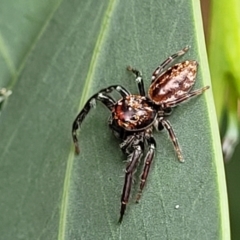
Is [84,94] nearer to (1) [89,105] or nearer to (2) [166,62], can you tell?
(1) [89,105]

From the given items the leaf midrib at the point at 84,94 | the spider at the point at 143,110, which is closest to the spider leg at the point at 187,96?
the spider at the point at 143,110

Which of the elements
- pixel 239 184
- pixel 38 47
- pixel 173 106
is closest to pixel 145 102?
pixel 173 106

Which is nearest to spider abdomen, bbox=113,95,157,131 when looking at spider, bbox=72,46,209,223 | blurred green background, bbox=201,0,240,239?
spider, bbox=72,46,209,223

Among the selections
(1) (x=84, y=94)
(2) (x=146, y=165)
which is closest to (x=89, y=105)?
(1) (x=84, y=94)

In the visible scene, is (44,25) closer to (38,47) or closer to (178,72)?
(38,47)

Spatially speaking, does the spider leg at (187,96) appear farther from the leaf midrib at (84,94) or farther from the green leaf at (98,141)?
the leaf midrib at (84,94)
